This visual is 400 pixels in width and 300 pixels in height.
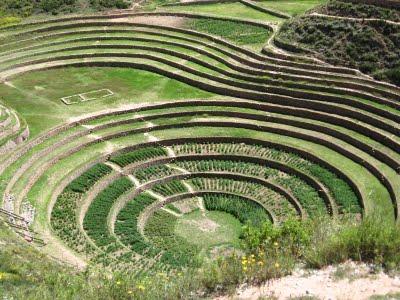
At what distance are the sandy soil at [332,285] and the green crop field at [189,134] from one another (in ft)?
9.50

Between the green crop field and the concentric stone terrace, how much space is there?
121 mm

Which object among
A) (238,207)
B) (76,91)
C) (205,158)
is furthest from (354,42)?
(76,91)

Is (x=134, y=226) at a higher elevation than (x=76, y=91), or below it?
below

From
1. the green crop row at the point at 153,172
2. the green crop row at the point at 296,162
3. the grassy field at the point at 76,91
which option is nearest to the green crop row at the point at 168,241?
the green crop row at the point at 153,172

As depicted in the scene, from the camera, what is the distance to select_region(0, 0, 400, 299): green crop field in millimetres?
35500

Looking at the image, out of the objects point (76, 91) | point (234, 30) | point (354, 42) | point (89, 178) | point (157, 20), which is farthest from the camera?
point (157, 20)

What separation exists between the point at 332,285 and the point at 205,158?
83.6 ft

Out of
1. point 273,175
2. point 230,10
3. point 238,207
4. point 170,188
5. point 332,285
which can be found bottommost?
point 238,207

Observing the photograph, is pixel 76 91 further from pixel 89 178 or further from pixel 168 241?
pixel 168 241

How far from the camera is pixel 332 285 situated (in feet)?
61.5

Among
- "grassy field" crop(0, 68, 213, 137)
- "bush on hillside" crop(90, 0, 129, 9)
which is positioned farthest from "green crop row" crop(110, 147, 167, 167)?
"bush on hillside" crop(90, 0, 129, 9)

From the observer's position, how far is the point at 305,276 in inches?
771

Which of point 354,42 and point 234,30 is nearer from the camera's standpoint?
point 354,42

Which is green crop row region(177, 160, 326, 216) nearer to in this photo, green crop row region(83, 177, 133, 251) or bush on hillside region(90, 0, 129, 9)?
green crop row region(83, 177, 133, 251)
